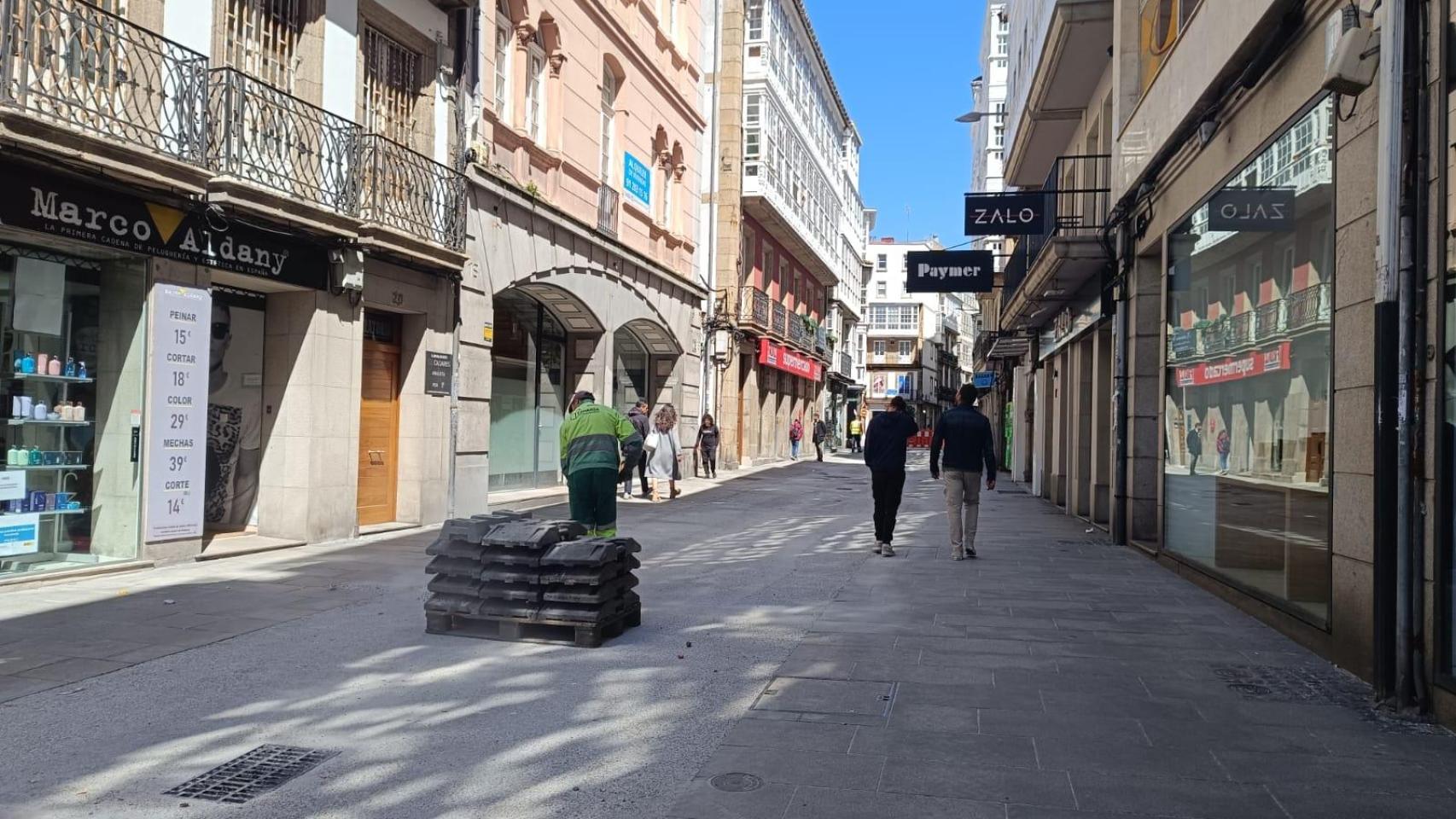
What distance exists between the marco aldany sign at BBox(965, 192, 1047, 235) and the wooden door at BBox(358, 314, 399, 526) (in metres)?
8.31

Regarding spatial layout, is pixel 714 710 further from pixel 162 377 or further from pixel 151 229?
pixel 151 229

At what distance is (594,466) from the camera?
28.8 feet

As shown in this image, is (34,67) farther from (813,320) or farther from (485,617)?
(813,320)

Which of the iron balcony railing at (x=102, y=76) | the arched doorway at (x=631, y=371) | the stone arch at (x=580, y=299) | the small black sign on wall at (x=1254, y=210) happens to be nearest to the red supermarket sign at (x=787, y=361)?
the arched doorway at (x=631, y=371)

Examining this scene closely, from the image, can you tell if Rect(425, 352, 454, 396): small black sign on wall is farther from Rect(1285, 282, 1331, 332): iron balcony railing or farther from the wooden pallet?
Rect(1285, 282, 1331, 332): iron balcony railing

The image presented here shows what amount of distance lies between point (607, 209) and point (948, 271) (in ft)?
19.9

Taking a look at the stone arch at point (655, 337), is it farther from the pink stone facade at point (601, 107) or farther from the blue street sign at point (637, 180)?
the blue street sign at point (637, 180)

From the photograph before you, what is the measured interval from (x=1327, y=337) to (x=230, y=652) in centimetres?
690

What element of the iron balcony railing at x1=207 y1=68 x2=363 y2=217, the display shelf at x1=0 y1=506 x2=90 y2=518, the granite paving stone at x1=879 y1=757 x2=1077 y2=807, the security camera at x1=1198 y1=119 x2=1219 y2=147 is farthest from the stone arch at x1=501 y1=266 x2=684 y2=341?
the granite paving stone at x1=879 y1=757 x2=1077 y2=807

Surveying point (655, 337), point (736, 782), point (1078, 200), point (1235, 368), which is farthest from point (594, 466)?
point (655, 337)

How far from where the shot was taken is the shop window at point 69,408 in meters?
8.80

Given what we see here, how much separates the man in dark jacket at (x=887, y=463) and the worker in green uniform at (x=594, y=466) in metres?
3.51

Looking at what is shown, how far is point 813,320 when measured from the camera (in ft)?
149

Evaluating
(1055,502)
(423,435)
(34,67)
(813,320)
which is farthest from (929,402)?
(34,67)
